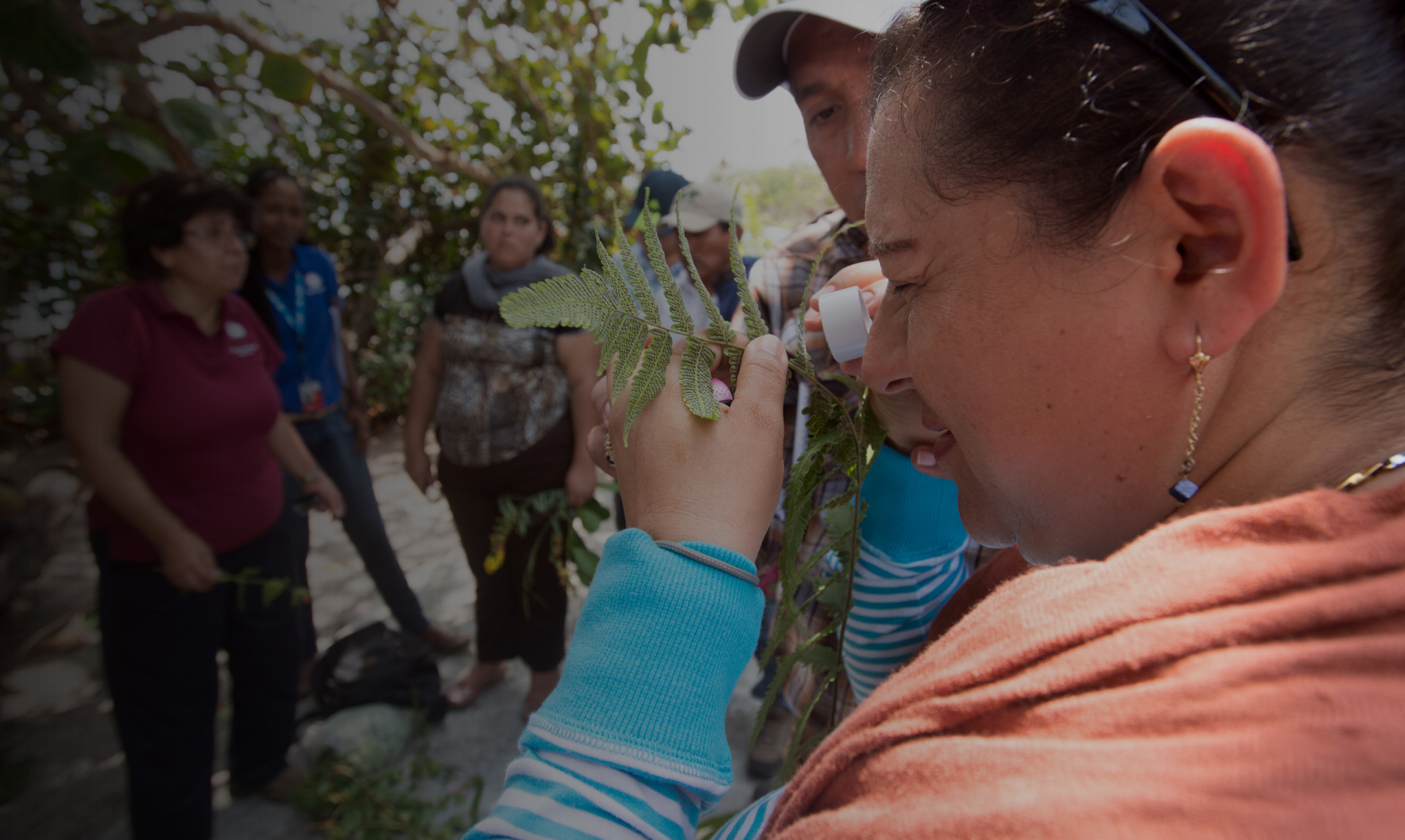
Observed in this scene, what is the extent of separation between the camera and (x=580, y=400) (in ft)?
10.4

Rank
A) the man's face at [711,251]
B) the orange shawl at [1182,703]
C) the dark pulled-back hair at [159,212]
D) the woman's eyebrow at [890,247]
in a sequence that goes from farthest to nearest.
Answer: the man's face at [711,251] < the dark pulled-back hair at [159,212] < the woman's eyebrow at [890,247] < the orange shawl at [1182,703]

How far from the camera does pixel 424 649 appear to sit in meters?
3.32

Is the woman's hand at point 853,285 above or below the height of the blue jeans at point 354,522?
above

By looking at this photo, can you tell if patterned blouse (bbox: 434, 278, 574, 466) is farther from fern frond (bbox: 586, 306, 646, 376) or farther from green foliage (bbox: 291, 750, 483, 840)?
fern frond (bbox: 586, 306, 646, 376)

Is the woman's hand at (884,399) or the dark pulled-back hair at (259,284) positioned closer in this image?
the woman's hand at (884,399)

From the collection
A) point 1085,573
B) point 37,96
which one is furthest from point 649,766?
point 37,96

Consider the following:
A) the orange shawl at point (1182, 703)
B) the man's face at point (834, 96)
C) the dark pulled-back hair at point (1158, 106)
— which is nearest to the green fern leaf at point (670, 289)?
the dark pulled-back hair at point (1158, 106)

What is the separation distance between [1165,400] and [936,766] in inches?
17.4

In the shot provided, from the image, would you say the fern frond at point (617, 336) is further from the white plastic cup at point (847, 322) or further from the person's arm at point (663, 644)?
the white plastic cup at point (847, 322)

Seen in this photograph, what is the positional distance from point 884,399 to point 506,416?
239 cm

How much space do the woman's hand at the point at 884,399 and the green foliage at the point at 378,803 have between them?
2313 mm

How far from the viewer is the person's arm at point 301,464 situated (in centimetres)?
293

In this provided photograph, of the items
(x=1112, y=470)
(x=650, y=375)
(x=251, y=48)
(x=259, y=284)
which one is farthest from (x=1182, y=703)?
(x=251, y=48)

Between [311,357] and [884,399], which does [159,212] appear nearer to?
[311,357]
